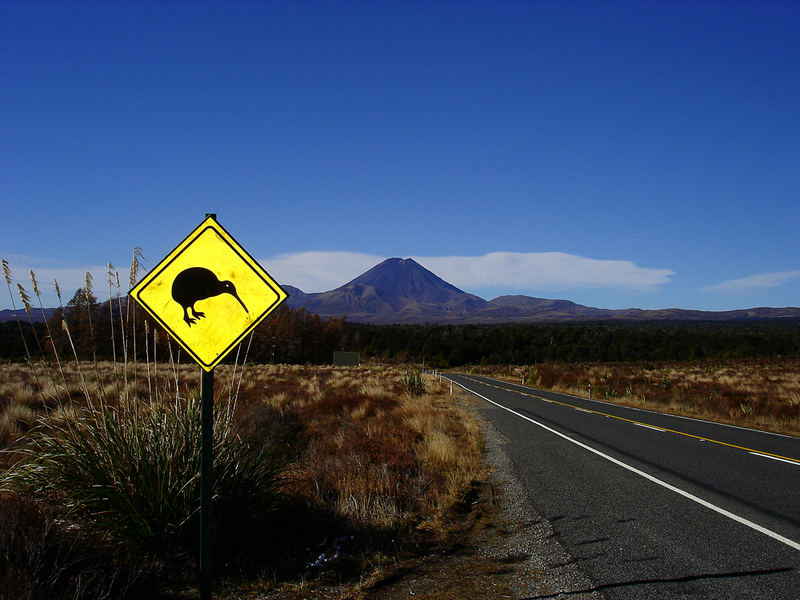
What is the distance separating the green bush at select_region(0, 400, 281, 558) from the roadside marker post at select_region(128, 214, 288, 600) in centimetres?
150

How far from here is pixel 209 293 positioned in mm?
3994

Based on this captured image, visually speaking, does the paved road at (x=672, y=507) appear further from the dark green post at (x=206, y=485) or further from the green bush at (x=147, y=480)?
the green bush at (x=147, y=480)

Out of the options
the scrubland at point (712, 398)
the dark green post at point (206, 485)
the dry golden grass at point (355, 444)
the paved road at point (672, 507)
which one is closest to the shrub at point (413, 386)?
the dry golden grass at point (355, 444)

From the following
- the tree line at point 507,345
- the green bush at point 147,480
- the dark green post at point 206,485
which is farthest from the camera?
the tree line at point 507,345

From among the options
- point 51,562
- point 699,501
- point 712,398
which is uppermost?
point 51,562

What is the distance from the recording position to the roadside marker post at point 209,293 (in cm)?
391

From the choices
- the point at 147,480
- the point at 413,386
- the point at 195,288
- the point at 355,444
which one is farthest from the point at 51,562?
the point at 413,386

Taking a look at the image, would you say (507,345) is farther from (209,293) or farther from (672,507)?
(209,293)

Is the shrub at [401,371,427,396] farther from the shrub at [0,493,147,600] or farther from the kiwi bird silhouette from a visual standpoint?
the kiwi bird silhouette

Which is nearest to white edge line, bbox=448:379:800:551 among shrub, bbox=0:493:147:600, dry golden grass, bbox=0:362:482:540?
dry golden grass, bbox=0:362:482:540

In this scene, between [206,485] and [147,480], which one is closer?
[206,485]

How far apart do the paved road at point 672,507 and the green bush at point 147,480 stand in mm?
3198

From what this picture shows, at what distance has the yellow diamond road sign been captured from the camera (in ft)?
12.8

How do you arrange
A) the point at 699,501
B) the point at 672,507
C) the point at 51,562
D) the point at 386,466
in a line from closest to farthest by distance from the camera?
the point at 51,562 → the point at 672,507 → the point at 699,501 → the point at 386,466
